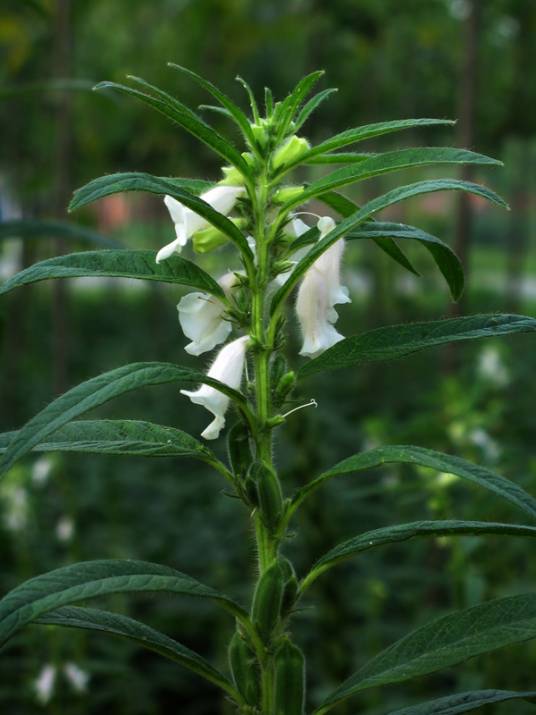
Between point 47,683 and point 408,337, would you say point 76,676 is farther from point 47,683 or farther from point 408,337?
point 408,337

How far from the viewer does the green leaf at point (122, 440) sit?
101cm

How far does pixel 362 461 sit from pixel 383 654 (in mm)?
196

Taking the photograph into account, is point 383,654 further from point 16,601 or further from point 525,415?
point 525,415

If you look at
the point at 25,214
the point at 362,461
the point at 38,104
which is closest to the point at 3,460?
the point at 362,461

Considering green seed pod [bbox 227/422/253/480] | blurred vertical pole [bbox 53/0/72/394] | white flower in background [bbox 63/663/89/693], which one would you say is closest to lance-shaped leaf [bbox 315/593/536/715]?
green seed pod [bbox 227/422/253/480]

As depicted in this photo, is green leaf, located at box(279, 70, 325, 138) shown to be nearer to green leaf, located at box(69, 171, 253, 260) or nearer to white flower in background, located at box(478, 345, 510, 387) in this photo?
green leaf, located at box(69, 171, 253, 260)

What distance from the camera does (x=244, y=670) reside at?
109cm

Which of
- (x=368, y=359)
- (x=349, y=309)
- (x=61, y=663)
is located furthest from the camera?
(x=349, y=309)

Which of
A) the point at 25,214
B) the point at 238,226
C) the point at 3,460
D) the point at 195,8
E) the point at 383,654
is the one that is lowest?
the point at 383,654

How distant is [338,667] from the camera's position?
2.71 metres

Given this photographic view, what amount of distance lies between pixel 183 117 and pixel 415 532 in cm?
43

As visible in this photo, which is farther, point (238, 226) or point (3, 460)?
point (238, 226)

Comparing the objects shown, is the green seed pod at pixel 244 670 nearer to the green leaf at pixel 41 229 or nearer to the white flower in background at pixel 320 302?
the white flower in background at pixel 320 302

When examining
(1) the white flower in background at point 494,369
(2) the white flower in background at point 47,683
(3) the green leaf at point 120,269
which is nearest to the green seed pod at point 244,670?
(3) the green leaf at point 120,269
